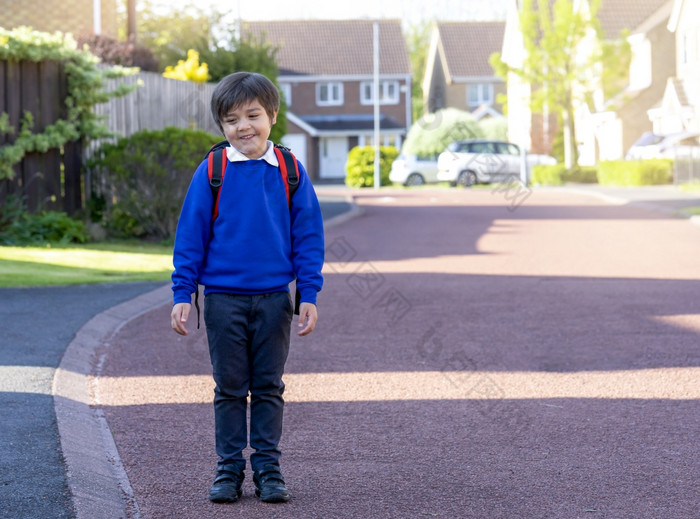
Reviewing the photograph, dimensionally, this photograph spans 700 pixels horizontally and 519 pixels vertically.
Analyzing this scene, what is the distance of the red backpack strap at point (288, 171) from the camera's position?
4223 mm

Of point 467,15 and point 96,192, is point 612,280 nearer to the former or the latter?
point 96,192

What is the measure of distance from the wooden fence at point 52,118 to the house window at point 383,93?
49.1 meters

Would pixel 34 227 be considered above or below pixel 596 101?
below

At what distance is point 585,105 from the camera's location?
53.1 meters

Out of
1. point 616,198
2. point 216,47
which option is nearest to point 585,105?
point 616,198

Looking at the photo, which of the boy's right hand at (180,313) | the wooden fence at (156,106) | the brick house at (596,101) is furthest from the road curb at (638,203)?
the boy's right hand at (180,313)

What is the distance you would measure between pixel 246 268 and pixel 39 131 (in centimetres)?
1149

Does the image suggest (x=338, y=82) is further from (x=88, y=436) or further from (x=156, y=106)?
(x=88, y=436)

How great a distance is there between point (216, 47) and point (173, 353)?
1971 centimetres

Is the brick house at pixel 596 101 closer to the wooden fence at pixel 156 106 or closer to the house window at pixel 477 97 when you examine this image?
the house window at pixel 477 97

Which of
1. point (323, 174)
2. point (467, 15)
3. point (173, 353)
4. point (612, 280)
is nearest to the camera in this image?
point (173, 353)

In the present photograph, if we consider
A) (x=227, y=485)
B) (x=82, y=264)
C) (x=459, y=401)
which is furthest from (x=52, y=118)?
(x=227, y=485)

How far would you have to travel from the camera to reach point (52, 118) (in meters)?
15.0

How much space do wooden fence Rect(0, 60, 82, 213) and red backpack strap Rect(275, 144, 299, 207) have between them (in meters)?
10.8
